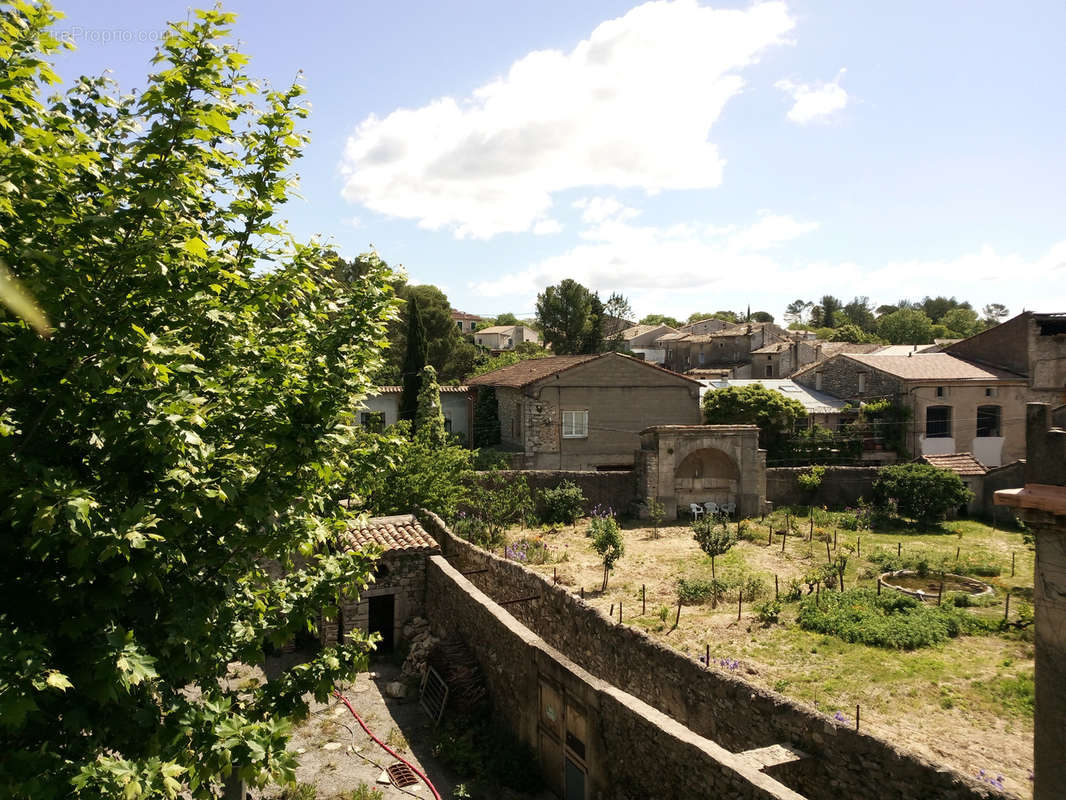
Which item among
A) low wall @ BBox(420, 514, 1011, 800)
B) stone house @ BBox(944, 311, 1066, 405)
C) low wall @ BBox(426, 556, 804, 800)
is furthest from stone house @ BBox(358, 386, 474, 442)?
stone house @ BBox(944, 311, 1066, 405)

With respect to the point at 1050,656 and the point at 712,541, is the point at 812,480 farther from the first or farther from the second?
the point at 1050,656

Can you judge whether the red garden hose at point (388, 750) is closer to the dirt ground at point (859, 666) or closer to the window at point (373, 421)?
the dirt ground at point (859, 666)

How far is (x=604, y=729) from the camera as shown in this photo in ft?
26.7

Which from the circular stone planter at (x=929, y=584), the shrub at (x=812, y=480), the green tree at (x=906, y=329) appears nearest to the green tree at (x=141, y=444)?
the circular stone planter at (x=929, y=584)

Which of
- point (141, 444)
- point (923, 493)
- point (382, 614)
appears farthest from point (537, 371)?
point (141, 444)

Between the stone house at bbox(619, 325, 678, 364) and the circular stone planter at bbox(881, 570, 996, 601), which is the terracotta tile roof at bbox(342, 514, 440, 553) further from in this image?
the stone house at bbox(619, 325, 678, 364)

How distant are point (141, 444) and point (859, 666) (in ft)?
40.1

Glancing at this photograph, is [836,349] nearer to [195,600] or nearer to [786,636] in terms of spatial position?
[786,636]

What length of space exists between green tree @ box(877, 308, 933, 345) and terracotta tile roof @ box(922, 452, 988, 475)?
6729 centimetres

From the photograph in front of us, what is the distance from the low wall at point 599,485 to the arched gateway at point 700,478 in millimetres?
749

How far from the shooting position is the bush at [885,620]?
13.6 metres

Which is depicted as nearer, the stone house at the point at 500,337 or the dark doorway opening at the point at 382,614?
the dark doorway opening at the point at 382,614

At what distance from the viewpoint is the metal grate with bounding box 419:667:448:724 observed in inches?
450

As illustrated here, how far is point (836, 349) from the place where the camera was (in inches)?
2133
